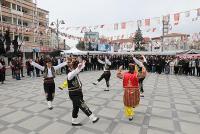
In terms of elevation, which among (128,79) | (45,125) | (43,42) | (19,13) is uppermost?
(19,13)

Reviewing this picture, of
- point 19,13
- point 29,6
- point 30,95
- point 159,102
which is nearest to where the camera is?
point 159,102

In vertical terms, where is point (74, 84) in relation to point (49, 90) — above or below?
above

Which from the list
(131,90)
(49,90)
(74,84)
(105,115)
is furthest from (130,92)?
(49,90)

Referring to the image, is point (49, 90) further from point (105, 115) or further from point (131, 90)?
point (131, 90)

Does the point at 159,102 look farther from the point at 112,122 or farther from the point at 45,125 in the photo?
the point at 45,125

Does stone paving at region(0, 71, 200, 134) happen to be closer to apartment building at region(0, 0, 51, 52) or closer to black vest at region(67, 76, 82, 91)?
black vest at region(67, 76, 82, 91)

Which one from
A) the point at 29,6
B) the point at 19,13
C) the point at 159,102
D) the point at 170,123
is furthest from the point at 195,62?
the point at 29,6

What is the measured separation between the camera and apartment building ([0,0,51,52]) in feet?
131

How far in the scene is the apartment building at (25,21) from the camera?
39969 millimetres

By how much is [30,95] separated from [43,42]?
143 ft

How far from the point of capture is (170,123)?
230 inches

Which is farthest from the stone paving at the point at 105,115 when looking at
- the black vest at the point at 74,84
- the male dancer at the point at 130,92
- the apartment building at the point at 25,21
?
the apartment building at the point at 25,21

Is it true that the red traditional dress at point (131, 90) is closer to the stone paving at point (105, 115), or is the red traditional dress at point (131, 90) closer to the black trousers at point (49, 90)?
the stone paving at point (105, 115)

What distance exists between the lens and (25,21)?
4594 centimetres
